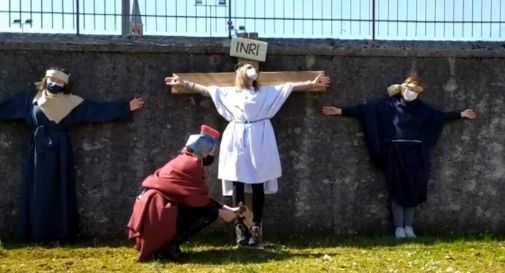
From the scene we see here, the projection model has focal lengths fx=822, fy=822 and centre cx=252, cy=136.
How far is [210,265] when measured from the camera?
7086mm

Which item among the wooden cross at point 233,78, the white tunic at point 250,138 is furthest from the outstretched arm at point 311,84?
the white tunic at point 250,138

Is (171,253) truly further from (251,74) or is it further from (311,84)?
(311,84)

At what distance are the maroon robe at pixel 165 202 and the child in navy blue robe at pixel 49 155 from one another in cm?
128

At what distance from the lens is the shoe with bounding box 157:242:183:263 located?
23.7 feet

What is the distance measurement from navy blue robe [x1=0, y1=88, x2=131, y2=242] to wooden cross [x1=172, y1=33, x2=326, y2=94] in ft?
2.62

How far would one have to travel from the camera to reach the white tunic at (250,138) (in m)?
8.09

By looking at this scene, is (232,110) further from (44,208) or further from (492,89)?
(492,89)

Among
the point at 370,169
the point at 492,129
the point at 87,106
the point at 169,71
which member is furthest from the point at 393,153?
the point at 87,106

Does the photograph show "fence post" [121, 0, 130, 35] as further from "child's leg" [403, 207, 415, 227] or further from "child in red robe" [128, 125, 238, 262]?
"child's leg" [403, 207, 415, 227]

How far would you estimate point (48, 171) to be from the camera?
8.20m

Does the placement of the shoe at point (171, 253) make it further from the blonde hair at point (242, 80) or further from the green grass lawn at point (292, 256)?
the blonde hair at point (242, 80)

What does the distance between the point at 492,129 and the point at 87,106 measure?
4.38 meters

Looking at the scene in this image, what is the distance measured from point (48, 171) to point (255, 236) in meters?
2.16

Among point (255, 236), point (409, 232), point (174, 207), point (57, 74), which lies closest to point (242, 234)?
point (255, 236)
